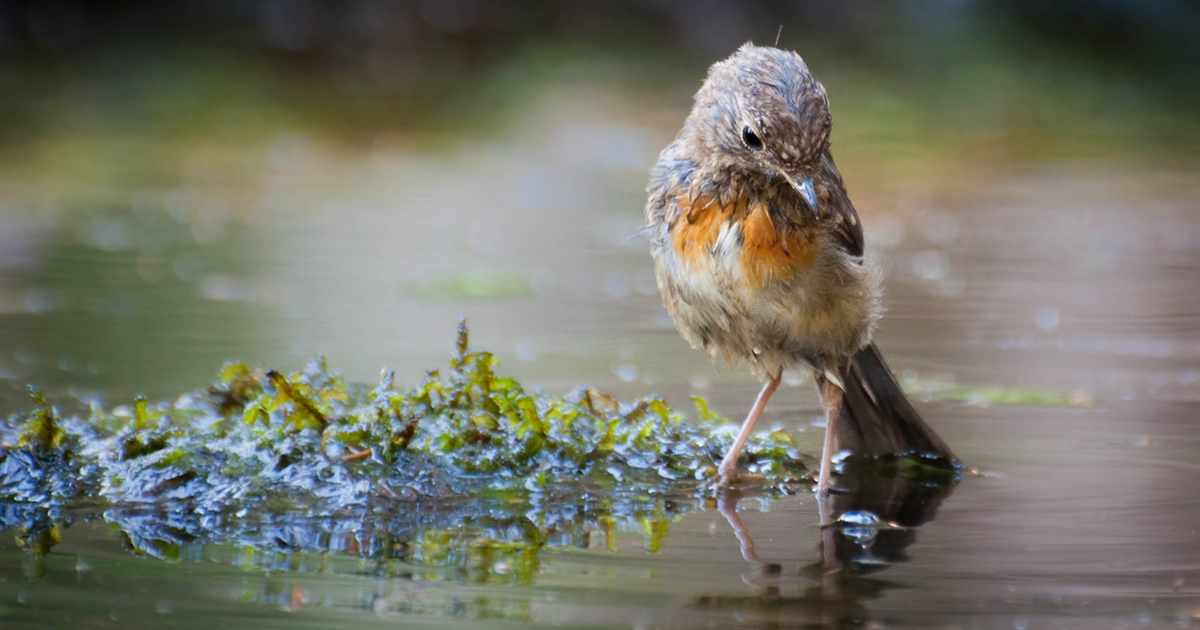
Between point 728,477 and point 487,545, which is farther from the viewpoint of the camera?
point 728,477

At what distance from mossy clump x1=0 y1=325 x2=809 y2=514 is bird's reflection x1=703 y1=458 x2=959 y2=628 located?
0.24 metres

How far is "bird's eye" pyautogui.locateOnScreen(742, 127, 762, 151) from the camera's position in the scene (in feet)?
13.2

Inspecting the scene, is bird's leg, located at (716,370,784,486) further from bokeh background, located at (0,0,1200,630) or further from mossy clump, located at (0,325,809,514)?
bokeh background, located at (0,0,1200,630)

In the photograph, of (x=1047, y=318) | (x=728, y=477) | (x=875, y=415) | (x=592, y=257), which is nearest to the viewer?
(x=728, y=477)

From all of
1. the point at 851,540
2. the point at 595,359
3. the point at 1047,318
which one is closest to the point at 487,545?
the point at 851,540

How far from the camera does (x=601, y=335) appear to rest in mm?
6582

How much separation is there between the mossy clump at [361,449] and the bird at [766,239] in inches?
10.6

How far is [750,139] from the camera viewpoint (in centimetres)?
405

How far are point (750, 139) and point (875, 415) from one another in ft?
3.70

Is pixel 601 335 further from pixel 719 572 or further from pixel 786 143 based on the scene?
pixel 719 572

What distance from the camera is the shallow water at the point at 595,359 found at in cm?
326

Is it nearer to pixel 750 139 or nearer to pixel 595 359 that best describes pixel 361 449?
pixel 750 139

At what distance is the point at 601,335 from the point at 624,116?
6.98 meters

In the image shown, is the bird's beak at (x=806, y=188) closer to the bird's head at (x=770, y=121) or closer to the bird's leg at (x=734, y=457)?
the bird's head at (x=770, y=121)
